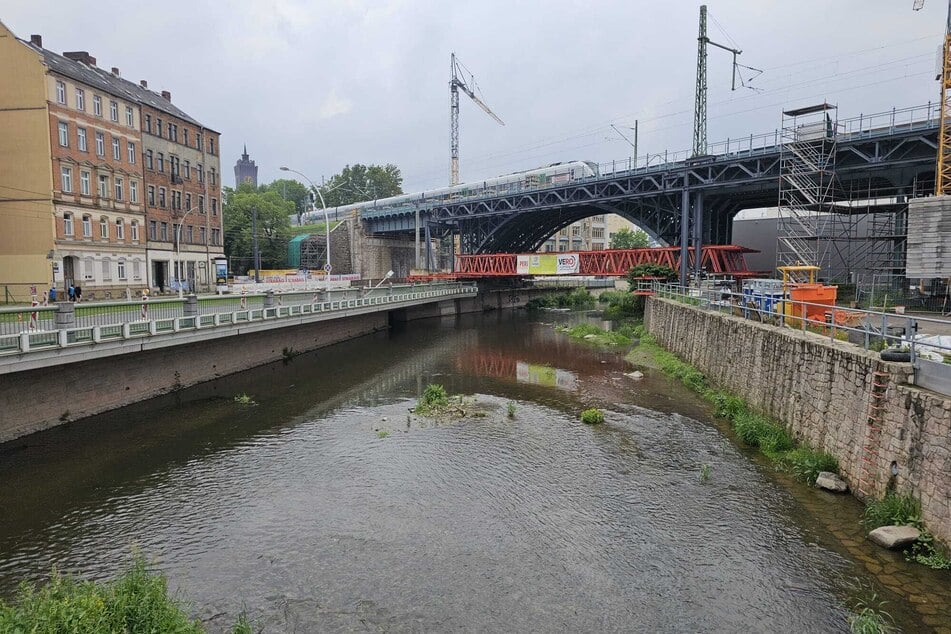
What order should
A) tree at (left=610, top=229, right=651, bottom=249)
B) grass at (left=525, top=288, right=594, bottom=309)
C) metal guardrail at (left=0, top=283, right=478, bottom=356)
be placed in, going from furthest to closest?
tree at (left=610, top=229, right=651, bottom=249) < grass at (left=525, top=288, right=594, bottom=309) < metal guardrail at (left=0, top=283, right=478, bottom=356)

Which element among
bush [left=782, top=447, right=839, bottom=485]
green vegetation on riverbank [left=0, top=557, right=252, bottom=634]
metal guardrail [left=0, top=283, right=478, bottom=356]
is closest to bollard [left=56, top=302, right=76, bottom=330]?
metal guardrail [left=0, top=283, right=478, bottom=356]

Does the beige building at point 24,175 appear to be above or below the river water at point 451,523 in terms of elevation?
above

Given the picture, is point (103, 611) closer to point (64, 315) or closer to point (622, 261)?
point (64, 315)

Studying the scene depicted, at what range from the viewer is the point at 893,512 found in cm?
1038

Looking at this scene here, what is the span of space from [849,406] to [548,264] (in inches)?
1875

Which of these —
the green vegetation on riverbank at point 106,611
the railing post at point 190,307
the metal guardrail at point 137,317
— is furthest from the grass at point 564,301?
the green vegetation on riverbank at point 106,611

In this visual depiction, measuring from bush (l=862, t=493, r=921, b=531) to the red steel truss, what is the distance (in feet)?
121

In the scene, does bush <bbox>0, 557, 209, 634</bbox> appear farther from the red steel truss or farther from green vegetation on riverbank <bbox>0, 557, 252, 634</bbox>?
the red steel truss

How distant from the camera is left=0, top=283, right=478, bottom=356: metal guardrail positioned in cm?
1535

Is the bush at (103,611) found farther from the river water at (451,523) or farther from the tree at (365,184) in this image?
the tree at (365,184)

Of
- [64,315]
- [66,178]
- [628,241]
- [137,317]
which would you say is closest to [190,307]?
[137,317]

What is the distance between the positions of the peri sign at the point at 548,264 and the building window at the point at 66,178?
39880 millimetres

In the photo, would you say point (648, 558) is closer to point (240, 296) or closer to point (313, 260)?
point (240, 296)

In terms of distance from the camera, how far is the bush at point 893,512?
10.1m
